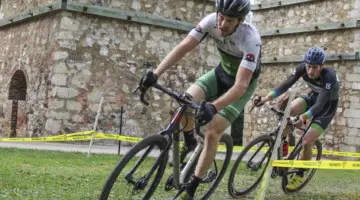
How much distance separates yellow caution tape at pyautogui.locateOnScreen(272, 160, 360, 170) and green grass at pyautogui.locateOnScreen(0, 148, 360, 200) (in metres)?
0.45

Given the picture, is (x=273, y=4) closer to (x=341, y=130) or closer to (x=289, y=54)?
(x=289, y=54)

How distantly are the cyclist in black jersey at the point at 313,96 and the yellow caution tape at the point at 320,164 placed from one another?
532 mm

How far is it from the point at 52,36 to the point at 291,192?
26.1 feet

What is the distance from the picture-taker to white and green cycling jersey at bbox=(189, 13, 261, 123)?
454 centimetres

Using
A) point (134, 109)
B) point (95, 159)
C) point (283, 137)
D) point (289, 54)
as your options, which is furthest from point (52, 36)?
point (289, 54)

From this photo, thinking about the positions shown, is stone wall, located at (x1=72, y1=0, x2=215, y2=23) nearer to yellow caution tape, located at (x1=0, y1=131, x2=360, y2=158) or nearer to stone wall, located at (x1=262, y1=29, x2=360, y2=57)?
yellow caution tape, located at (x1=0, y1=131, x2=360, y2=158)

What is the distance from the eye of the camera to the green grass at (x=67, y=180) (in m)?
5.55

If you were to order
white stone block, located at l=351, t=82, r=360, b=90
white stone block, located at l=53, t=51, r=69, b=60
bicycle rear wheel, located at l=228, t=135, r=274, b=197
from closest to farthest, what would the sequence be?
bicycle rear wheel, located at l=228, t=135, r=274, b=197, white stone block, located at l=53, t=51, r=69, b=60, white stone block, located at l=351, t=82, r=360, b=90

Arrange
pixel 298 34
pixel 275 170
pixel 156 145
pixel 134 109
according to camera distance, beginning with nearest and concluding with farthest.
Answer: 1. pixel 156 145
2. pixel 275 170
3. pixel 134 109
4. pixel 298 34

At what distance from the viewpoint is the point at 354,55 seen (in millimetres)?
16109

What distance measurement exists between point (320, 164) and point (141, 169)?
2.95 meters

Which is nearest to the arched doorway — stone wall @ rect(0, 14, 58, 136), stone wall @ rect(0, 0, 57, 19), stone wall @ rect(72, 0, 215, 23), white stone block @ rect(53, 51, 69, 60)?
stone wall @ rect(0, 14, 58, 136)

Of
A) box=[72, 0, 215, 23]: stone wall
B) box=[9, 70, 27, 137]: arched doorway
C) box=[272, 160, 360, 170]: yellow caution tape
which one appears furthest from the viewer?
box=[9, 70, 27, 137]: arched doorway

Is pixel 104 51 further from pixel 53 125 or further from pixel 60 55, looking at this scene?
pixel 53 125
